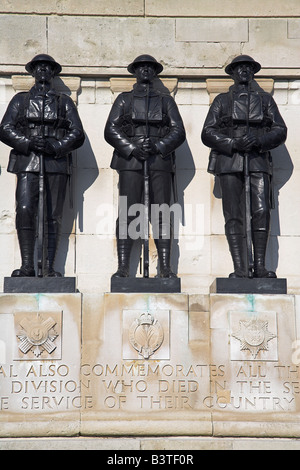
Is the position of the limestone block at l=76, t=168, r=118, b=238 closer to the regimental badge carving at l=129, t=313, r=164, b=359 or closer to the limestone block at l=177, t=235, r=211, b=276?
the limestone block at l=177, t=235, r=211, b=276

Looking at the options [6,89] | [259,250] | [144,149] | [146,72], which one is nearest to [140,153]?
[144,149]

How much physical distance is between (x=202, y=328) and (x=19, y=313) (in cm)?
203

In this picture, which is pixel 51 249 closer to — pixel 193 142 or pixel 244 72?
pixel 193 142

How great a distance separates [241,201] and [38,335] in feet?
9.44

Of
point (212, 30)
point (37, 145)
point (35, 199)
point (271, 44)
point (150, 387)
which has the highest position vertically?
point (212, 30)

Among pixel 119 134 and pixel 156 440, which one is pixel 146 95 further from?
pixel 156 440

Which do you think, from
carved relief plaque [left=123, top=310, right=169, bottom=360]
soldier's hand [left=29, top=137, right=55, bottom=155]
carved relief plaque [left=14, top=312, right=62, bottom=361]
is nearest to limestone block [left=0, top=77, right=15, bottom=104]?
soldier's hand [left=29, top=137, right=55, bottom=155]

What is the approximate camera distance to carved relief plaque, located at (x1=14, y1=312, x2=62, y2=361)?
12258 mm

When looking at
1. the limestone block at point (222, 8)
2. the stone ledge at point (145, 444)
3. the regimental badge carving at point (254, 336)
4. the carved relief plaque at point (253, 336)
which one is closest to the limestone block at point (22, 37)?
the limestone block at point (222, 8)

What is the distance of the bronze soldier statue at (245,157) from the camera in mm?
12992

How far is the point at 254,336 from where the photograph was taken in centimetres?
1238

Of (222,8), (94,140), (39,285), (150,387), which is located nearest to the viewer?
(150,387)

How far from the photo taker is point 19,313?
40.5 feet
